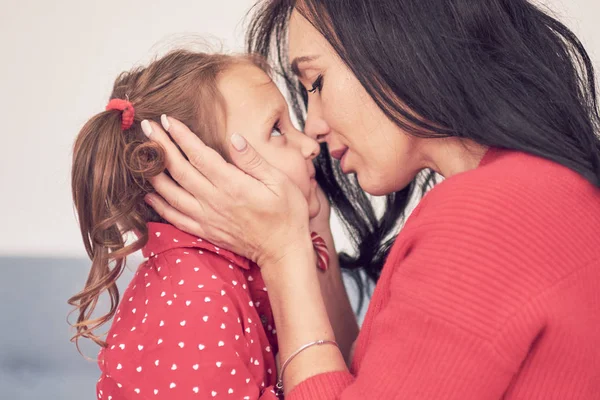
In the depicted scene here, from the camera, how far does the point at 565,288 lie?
3.45 ft

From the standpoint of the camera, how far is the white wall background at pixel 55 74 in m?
2.64

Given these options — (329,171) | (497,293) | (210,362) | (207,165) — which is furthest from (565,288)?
(329,171)

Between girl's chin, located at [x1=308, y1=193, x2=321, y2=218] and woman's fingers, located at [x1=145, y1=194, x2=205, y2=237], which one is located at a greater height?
woman's fingers, located at [x1=145, y1=194, x2=205, y2=237]

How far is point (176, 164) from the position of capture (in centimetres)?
142

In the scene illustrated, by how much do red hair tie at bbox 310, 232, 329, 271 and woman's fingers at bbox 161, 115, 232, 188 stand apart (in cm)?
31

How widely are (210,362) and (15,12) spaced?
1.85 metres

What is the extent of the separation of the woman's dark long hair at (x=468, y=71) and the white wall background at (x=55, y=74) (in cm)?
138

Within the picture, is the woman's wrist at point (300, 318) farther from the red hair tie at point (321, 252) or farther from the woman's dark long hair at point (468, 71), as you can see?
the woman's dark long hair at point (468, 71)

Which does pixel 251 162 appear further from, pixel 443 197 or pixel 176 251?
pixel 443 197

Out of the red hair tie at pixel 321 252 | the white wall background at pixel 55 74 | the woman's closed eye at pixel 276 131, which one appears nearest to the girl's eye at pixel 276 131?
the woman's closed eye at pixel 276 131

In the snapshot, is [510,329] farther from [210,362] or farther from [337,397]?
[210,362]

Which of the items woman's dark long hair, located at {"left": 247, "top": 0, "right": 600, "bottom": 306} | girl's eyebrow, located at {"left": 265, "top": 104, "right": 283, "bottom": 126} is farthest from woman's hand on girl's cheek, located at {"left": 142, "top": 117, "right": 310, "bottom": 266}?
woman's dark long hair, located at {"left": 247, "top": 0, "right": 600, "bottom": 306}

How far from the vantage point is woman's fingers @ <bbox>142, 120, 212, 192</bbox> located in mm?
1423

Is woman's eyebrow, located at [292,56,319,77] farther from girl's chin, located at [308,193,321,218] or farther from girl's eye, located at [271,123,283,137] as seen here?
girl's chin, located at [308,193,321,218]
